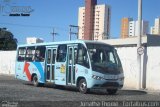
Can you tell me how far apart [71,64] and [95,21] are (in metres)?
59.1

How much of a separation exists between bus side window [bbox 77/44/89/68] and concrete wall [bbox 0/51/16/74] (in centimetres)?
2445

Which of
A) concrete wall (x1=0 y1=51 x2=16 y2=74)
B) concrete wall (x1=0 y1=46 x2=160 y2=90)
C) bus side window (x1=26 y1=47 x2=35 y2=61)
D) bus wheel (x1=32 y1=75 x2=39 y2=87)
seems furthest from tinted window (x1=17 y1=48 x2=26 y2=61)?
concrete wall (x1=0 y1=51 x2=16 y2=74)

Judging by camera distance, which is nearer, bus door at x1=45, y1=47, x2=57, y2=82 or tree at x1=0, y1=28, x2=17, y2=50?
bus door at x1=45, y1=47, x2=57, y2=82

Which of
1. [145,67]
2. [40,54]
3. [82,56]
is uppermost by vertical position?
[40,54]

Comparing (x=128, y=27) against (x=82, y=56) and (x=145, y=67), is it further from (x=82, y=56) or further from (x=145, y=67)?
(x=82, y=56)

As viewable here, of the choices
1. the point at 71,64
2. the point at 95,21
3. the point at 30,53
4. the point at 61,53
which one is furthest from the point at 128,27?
the point at 71,64

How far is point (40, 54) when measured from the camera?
86.1ft

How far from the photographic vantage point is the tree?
92.2 metres

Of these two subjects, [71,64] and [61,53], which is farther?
[61,53]

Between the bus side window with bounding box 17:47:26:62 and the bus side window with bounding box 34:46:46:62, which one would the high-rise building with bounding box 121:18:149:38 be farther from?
the bus side window with bounding box 34:46:46:62

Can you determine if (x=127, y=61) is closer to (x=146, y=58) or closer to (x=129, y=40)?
(x=146, y=58)

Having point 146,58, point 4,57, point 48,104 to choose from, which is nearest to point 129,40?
point 4,57

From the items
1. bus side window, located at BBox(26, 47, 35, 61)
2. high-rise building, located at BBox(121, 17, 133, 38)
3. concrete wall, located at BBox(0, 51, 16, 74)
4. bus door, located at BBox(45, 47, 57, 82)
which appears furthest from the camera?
high-rise building, located at BBox(121, 17, 133, 38)

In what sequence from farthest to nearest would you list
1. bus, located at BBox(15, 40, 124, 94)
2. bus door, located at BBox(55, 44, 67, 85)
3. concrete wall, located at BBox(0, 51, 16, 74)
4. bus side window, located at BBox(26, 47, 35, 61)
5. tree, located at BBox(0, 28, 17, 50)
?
tree, located at BBox(0, 28, 17, 50), concrete wall, located at BBox(0, 51, 16, 74), bus side window, located at BBox(26, 47, 35, 61), bus door, located at BBox(55, 44, 67, 85), bus, located at BBox(15, 40, 124, 94)
